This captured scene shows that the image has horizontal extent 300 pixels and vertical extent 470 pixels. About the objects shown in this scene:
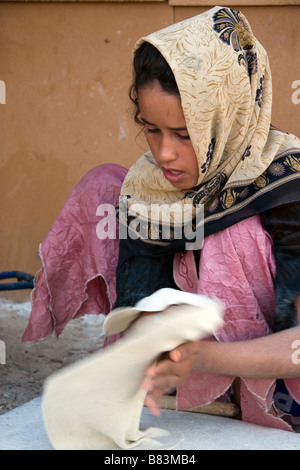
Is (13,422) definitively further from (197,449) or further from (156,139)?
(156,139)

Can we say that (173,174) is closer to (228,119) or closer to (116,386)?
(228,119)

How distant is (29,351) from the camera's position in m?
3.62

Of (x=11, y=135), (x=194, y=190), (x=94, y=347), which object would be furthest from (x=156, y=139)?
(x=11, y=135)

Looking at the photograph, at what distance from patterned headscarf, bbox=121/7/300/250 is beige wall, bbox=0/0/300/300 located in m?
1.74

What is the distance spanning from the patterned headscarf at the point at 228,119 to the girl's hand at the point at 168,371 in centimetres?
46

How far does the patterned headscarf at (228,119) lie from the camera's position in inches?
73.1

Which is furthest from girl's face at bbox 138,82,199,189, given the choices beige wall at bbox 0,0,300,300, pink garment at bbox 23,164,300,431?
beige wall at bbox 0,0,300,300

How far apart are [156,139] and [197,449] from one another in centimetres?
80

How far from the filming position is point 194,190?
2.05m

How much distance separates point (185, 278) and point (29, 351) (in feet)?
5.89

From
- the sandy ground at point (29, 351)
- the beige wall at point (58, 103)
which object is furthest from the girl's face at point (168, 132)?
the beige wall at point (58, 103)

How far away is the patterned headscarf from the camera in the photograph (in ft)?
6.09

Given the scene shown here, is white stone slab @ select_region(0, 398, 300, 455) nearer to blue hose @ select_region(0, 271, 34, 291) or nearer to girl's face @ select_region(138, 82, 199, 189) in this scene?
girl's face @ select_region(138, 82, 199, 189)

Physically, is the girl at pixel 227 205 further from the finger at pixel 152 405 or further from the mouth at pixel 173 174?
the finger at pixel 152 405
